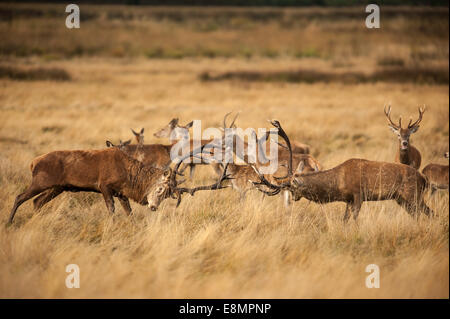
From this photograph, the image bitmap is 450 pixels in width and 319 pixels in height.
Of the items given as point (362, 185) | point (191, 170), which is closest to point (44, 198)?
point (191, 170)

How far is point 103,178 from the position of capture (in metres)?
7.68

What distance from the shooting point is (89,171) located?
762 centimetres

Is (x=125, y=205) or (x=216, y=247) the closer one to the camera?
(x=216, y=247)

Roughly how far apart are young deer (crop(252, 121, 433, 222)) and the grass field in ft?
1.01

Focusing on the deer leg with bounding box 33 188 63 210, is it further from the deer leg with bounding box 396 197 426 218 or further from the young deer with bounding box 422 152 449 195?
the young deer with bounding box 422 152 449 195

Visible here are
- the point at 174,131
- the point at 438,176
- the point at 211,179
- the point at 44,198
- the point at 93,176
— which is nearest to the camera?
the point at 93,176

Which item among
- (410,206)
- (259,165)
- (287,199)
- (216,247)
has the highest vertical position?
(259,165)

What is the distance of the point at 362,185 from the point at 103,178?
12.0 feet

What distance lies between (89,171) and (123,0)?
254 ft

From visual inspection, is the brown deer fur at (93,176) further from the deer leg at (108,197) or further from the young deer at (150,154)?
the young deer at (150,154)

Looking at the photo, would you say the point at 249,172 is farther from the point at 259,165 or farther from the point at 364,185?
the point at 364,185

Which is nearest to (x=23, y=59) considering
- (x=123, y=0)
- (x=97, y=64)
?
(x=97, y=64)
